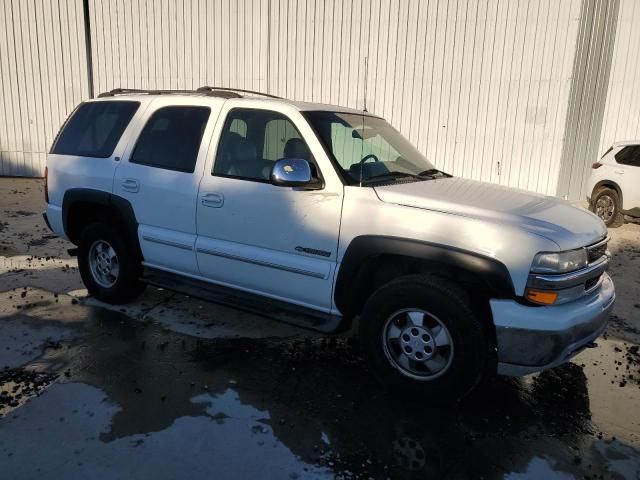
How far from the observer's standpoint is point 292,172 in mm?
3414

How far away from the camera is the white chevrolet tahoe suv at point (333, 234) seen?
9.86 ft

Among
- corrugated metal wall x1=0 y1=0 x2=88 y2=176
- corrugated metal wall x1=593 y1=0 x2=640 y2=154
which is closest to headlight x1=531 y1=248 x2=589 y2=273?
corrugated metal wall x1=593 y1=0 x2=640 y2=154

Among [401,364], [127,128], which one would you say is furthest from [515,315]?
[127,128]

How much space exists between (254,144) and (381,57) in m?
7.84

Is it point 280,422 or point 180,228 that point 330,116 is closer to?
point 180,228

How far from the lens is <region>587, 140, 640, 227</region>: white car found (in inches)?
346

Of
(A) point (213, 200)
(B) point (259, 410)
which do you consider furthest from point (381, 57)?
(B) point (259, 410)

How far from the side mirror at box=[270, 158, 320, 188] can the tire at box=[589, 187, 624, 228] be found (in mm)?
7527

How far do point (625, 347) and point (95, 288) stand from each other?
4671 mm

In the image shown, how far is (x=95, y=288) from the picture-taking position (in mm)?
4902

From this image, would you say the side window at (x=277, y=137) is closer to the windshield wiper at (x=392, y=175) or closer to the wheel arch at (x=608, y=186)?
the windshield wiper at (x=392, y=175)

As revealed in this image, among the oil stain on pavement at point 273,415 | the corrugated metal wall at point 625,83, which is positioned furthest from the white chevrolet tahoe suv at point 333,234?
the corrugated metal wall at point 625,83

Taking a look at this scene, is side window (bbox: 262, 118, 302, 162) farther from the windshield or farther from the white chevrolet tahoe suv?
the windshield

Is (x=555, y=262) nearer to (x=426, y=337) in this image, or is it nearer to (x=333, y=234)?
(x=426, y=337)
